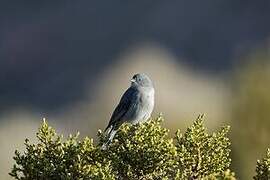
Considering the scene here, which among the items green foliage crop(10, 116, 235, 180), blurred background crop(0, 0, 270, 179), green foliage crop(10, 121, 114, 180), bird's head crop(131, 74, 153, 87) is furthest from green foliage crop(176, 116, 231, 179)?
blurred background crop(0, 0, 270, 179)

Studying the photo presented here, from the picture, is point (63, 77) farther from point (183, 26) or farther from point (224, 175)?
point (224, 175)

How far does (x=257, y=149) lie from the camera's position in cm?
2019

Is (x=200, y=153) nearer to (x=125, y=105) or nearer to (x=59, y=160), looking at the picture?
(x=59, y=160)

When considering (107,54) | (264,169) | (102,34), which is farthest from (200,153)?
(102,34)

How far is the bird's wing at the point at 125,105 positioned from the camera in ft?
47.7

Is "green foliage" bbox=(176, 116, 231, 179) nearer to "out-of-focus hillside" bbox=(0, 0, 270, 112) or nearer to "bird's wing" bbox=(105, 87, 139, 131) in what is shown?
"bird's wing" bbox=(105, 87, 139, 131)

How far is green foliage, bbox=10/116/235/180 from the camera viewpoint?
10.0m

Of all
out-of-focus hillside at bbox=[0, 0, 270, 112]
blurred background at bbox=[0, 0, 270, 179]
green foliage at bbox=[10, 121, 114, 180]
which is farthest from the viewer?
out-of-focus hillside at bbox=[0, 0, 270, 112]

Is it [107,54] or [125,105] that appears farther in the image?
[107,54]

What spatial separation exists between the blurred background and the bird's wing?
27.1m

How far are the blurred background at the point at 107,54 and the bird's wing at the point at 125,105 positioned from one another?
27132 millimetres

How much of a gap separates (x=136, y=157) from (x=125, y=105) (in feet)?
15.3

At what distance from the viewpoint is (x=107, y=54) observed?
194 feet

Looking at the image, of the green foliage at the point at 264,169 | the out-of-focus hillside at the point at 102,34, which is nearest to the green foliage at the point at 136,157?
the green foliage at the point at 264,169
